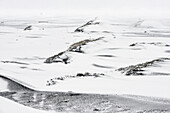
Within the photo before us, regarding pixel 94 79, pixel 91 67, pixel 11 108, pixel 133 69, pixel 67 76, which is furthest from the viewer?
pixel 91 67

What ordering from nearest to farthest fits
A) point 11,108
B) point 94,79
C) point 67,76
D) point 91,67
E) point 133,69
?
1. point 11,108
2. point 94,79
3. point 67,76
4. point 133,69
5. point 91,67

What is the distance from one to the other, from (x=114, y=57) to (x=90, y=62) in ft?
2.77

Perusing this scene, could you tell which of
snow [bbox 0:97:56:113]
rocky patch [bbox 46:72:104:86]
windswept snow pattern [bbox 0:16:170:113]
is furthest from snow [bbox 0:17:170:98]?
snow [bbox 0:97:56:113]

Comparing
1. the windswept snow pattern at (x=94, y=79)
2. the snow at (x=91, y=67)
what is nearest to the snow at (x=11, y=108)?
the windswept snow pattern at (x=94, y=79)

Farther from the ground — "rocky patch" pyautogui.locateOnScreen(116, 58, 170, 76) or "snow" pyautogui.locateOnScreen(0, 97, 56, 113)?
"rocky patch" pyautogui.locateOnScreen(116, 58, 170, 76)

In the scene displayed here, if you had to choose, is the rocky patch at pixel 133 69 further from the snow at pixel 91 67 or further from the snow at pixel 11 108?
the snow at pixel 11 108

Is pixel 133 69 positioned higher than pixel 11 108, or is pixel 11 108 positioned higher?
pixel 133 69

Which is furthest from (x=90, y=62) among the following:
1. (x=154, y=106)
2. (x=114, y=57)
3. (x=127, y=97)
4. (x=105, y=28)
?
(x=105, y=28)

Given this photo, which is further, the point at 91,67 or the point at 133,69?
the point at 91,67

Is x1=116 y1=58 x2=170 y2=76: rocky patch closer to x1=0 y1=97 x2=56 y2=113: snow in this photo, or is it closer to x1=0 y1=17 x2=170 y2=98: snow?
x1=0 y1=17 x2=170 y2=98: snow

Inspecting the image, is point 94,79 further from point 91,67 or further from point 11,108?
point 11,108

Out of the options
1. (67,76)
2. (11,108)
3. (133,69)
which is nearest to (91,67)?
(67,76)

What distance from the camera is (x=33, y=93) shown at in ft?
18.5

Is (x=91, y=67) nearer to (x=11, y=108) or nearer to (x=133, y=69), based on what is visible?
(x=133, y=69)
